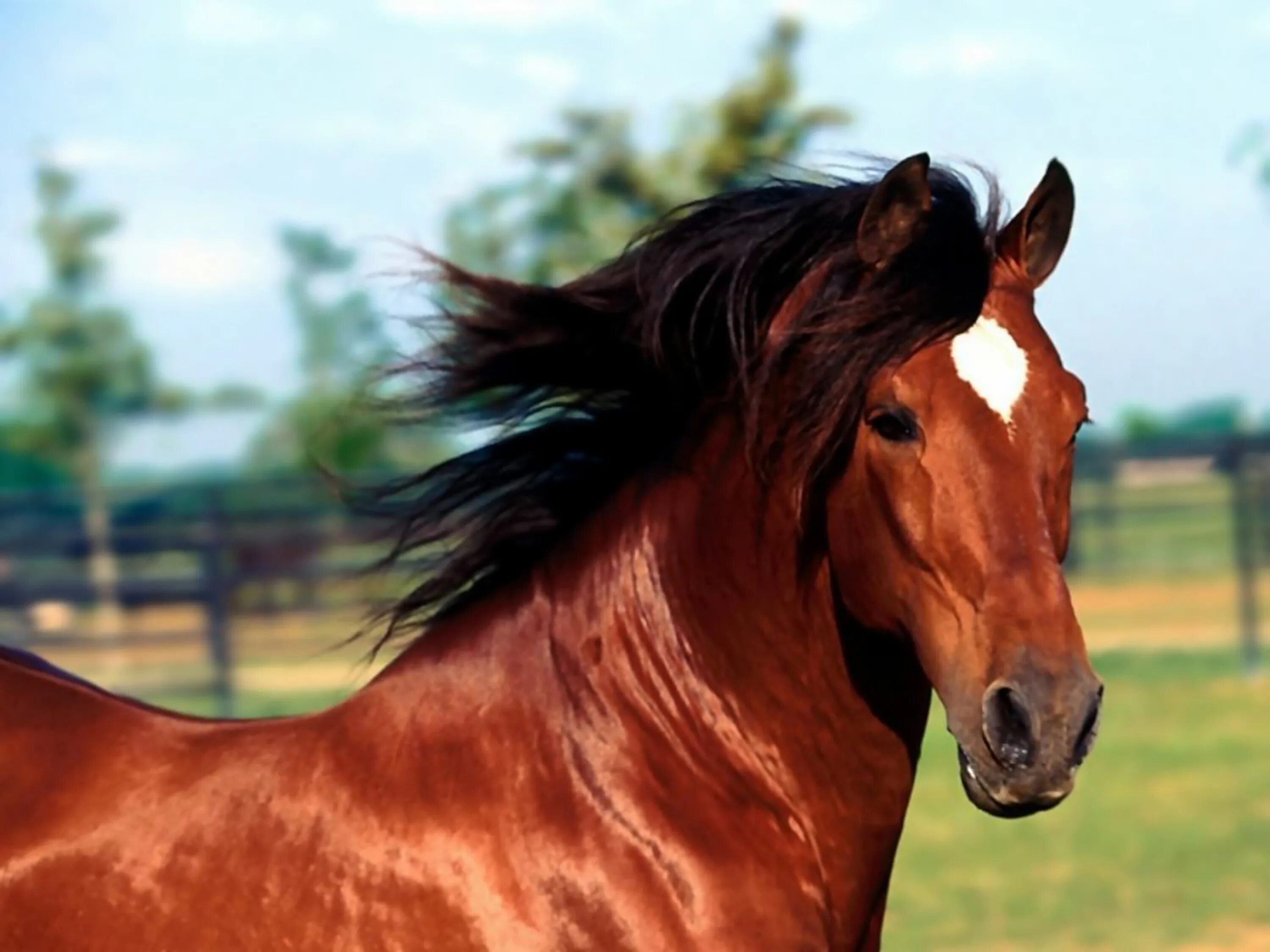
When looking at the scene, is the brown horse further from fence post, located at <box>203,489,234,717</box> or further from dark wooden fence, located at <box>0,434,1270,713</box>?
fence post, located at <box>203,489,234,717</box>

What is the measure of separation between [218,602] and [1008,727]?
13196 millimetres

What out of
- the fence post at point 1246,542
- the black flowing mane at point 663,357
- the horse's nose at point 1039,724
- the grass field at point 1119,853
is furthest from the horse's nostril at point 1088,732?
the fence post at point 1246,542

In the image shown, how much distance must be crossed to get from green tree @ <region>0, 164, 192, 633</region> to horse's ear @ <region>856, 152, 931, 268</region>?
2008 centimetres

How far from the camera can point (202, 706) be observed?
48.4 ft

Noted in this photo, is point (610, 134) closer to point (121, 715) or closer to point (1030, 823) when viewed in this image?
point (1030, 823)

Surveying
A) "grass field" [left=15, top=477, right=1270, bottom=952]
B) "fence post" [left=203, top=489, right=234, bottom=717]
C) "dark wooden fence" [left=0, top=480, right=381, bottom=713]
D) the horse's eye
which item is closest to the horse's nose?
the horse's eye

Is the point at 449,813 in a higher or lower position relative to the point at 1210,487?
higher

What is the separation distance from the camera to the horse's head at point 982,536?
2238mm

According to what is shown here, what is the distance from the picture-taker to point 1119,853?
820 centimetres

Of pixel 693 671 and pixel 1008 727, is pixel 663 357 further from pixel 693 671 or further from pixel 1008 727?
pixel 1008 727

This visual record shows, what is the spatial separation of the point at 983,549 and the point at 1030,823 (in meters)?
7.02

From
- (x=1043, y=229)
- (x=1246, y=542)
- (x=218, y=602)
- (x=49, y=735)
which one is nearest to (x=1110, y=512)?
(x=1246, y=542)

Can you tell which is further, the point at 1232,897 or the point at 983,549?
the point at 1232,897

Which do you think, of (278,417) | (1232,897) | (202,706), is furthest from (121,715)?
(278,417)
